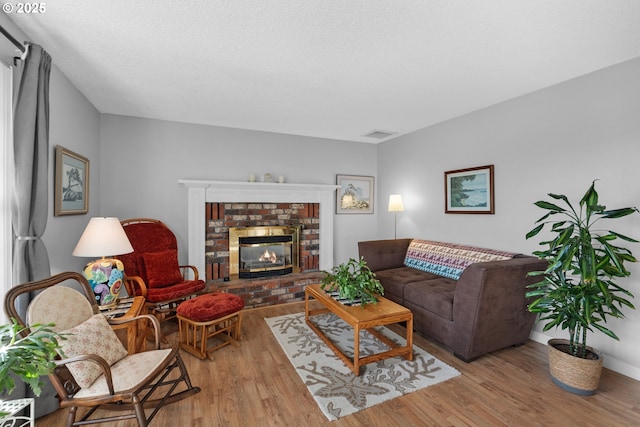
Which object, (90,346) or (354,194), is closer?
(90,346)

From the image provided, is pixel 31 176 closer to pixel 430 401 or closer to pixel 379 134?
pixel 430 401

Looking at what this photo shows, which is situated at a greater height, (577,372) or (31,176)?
(31,176)

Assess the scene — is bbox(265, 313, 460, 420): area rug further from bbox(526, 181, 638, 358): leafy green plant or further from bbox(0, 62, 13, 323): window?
bbox(0, 62, 13, 323): window

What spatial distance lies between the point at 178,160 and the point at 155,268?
5.16ft

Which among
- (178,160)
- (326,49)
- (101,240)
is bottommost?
(101,240)

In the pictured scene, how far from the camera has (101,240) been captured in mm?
2396

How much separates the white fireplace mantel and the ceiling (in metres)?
1.16

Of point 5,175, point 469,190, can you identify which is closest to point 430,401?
point 469,190

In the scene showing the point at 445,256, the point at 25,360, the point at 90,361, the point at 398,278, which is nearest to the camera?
the point at 25,360

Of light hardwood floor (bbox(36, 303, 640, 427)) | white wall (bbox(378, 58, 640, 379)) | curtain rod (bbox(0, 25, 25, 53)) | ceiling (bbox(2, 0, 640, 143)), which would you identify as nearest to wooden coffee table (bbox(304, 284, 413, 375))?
light hardwood floor (bbox(36, 303, 640, 427))

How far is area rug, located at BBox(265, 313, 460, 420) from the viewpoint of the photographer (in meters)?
2.11

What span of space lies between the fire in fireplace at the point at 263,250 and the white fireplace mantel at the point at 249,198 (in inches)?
16.9

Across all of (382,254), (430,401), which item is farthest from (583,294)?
(382,254)

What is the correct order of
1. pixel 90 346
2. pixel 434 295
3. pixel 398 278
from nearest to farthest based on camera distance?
pixel 90 346, pixel 434 295, pixel 398 278
